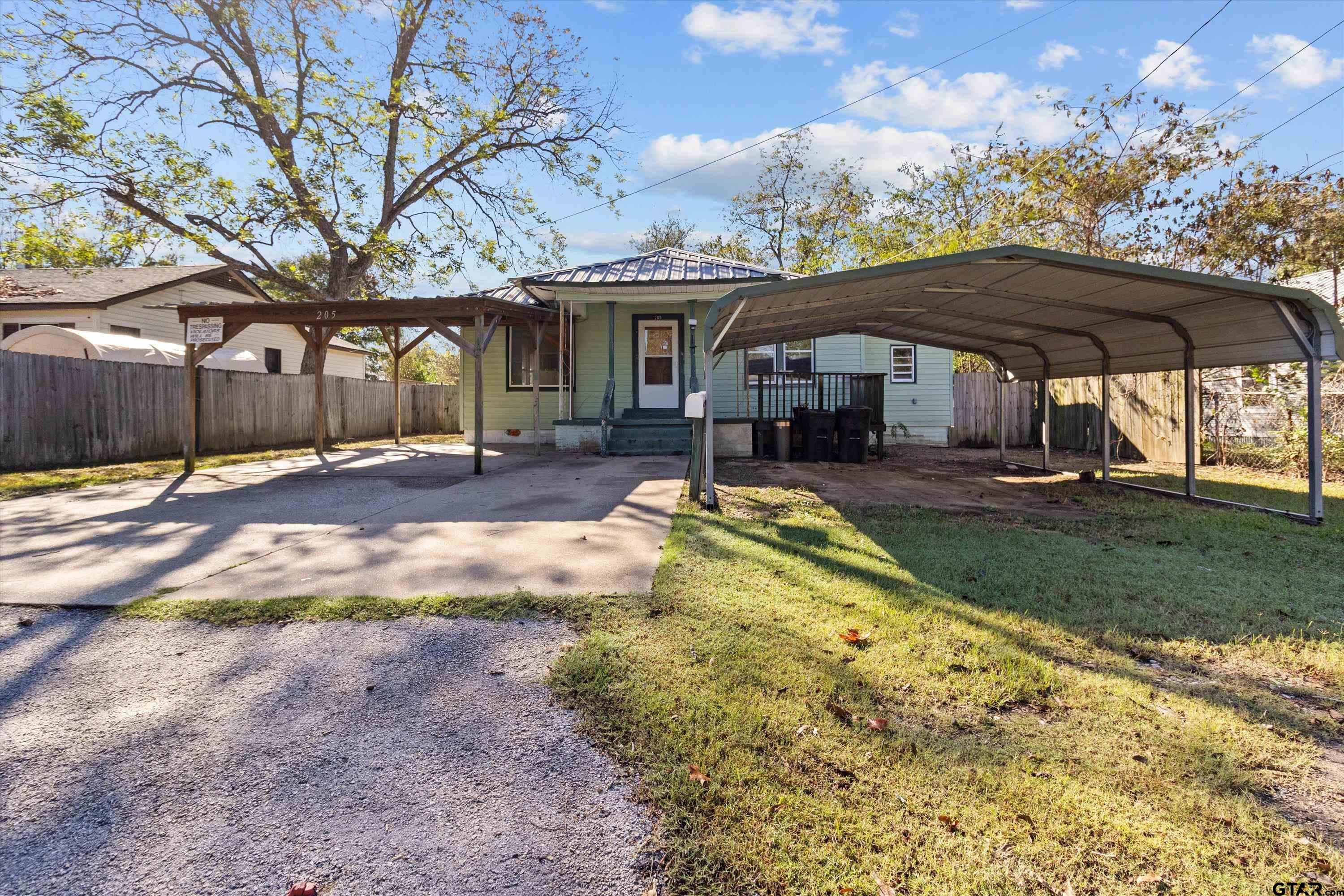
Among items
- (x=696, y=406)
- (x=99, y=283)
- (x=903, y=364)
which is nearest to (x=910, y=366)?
(x=903, y=364)

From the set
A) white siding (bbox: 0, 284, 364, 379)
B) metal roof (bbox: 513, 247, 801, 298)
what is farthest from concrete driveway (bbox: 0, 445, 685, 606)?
white siding (bbox: 0, 284, 364, 379)

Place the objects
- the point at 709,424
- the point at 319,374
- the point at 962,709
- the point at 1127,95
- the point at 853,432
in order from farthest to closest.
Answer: the point at 1127,95 → the point at 319,374 → the point at 853,432 → the point at 709,424 → the point at 962,709

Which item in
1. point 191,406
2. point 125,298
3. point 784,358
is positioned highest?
point 125,298

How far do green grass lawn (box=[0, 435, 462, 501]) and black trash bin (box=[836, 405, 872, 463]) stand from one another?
1102 centimetres

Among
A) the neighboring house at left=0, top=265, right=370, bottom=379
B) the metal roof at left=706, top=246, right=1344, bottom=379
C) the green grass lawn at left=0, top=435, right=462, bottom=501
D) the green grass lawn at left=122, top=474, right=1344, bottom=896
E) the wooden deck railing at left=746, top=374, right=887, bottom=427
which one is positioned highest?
the neighboring house at left=0, top=265, right=370, bottom=379

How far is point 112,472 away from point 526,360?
294 inches

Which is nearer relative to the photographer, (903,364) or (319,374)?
(319,374)

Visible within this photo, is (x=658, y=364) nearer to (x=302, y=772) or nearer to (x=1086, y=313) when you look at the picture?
(x=1086, y=313)

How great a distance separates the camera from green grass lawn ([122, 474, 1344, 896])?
1.74m

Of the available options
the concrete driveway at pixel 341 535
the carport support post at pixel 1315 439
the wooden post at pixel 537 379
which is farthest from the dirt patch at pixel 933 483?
the wooden post at pixel 537 379

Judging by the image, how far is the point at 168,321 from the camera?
1866 cm

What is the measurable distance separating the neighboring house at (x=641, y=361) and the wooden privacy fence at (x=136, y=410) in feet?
15.2

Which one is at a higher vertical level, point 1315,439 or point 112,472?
point 1315,439

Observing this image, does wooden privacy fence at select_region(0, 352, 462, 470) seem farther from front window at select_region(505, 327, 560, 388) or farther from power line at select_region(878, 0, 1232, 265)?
power line at select_region(878, 0, 1232, 265)
